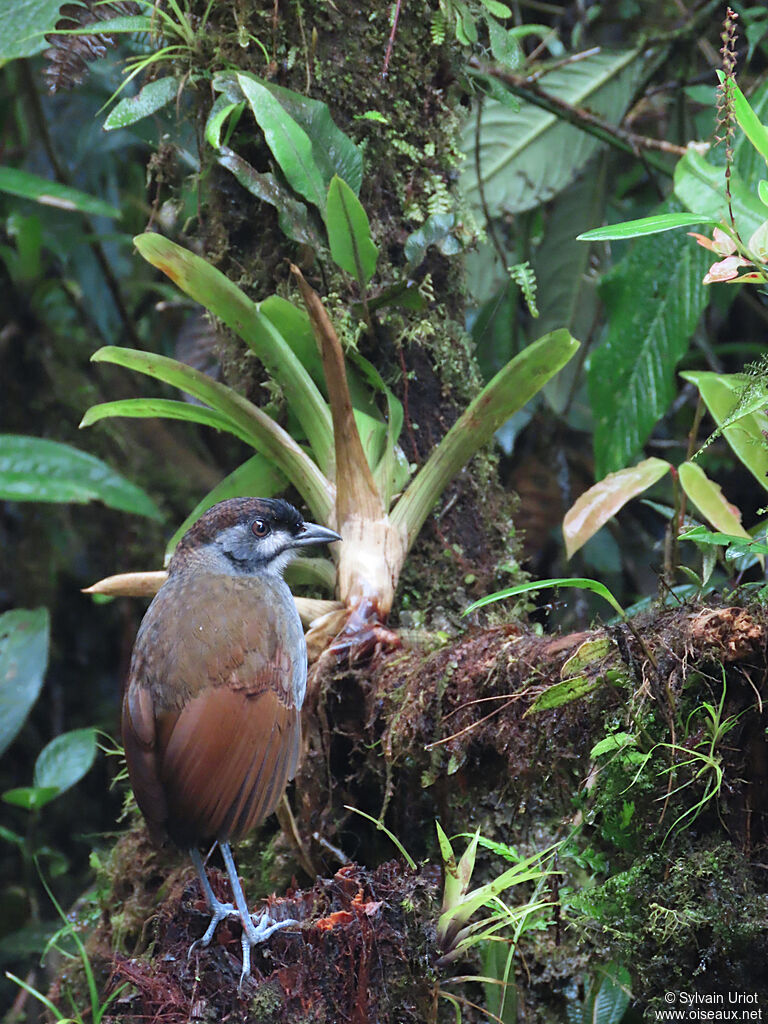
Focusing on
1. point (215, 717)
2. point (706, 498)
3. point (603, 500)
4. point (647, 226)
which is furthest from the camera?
point (603, 500)

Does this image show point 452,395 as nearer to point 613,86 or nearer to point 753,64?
point 613,86

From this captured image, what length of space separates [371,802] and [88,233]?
3.00 m

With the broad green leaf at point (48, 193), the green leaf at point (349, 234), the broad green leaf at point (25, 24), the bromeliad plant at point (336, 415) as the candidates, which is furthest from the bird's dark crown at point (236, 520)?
the broad green leaf at point (48, 193)

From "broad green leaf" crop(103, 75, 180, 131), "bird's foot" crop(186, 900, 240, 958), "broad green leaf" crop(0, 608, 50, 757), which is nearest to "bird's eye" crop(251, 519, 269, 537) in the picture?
"bird's foot" crop(186, 900, 240, 958)

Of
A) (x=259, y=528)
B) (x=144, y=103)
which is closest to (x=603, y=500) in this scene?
(x=259, y=528)

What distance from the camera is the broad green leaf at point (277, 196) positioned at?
2.17 metres

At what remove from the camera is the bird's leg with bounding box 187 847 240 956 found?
151 cm

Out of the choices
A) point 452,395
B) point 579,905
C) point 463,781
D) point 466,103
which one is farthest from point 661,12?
point 579,905

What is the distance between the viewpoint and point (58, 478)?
284cm

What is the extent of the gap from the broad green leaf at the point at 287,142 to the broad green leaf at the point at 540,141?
1.25m

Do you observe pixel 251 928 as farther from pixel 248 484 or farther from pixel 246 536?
pixel 248 484

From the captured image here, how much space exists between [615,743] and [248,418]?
3.76 feet

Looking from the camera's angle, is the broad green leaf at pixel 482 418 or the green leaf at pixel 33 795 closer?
the broad green leaf at pixel 482 418

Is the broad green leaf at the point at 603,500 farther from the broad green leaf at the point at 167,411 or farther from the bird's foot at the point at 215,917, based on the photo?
the bird's foot at the point at 215,917
